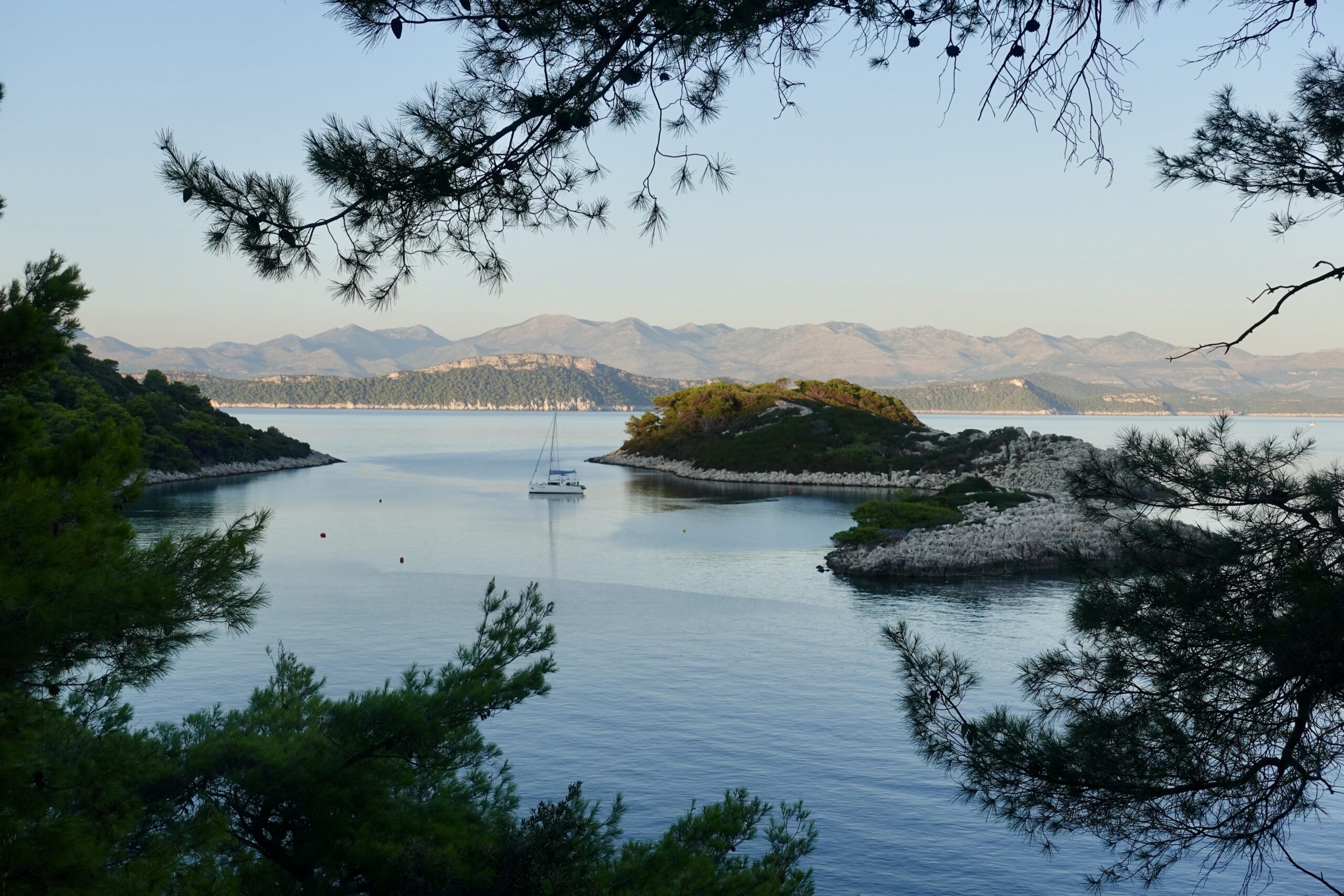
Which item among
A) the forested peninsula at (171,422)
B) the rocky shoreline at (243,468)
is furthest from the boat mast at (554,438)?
the forested peninsula at (171,422)

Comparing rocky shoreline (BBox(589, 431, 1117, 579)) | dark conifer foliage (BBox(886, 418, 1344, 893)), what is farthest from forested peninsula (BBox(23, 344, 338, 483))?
dark conifer foliage (BBox(886, 418, 1344, 893))

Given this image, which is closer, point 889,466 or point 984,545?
point 984,545

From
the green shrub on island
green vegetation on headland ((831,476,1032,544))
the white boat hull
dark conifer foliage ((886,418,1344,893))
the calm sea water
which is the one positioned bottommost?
the calm sea water

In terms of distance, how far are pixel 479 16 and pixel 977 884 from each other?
39.0ft

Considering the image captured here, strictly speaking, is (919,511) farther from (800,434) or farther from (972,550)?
(800,434)

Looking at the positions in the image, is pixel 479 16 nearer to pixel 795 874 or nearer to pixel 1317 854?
pixel 795 874

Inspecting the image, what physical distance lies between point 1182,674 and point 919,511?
37117 mm

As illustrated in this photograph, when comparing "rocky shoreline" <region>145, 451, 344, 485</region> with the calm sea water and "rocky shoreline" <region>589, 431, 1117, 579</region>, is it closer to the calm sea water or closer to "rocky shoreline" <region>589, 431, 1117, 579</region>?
the calm sea water

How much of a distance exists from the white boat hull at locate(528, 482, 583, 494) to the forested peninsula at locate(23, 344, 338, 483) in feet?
74.3

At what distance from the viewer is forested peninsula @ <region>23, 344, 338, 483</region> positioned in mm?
58625

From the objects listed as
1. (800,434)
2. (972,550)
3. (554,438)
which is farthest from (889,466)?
(972,550)

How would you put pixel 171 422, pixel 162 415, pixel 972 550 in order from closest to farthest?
1. pixel 972 550
2. pixel 162 415
3. pixel 171 422

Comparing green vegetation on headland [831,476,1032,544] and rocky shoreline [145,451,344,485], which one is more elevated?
green vegetation on headland [831,476,1032,544]

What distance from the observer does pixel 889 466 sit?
7556cm
